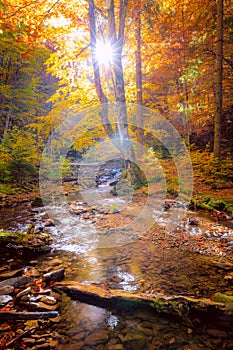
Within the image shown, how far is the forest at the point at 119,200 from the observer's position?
114 inches

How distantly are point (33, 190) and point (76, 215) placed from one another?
5826 millimetres

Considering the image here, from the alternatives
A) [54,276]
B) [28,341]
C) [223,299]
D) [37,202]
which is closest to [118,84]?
[37,202]

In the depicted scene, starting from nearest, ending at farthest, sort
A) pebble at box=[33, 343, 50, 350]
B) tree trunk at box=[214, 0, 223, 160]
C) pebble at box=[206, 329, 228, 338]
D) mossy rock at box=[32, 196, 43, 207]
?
1. pebble at box=[33, 343, 50, 350]
2. pebble at box=[206, 329, 228, 338]
3. tree trunk at box=[214, 0, 223, 160]
4. mossy rock at box=[32, 196, 43, 207]

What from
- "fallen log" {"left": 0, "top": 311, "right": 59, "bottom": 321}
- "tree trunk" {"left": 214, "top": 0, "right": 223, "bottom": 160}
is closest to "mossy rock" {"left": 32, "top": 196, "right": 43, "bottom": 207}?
"fallen log" {"left": 0, "top": 311, "right": 59, "bottom": 321}

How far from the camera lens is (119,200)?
10484 mm

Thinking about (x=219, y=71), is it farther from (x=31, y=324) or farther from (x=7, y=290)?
(x=31, y=324)

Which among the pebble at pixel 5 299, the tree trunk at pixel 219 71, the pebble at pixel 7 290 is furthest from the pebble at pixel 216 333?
the tree trunk at pixel 219 71

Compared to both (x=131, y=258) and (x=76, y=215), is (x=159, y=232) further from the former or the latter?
(x=76, y=215)

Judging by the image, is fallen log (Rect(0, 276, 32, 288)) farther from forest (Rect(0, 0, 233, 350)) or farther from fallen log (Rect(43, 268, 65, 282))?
fallen log (Rect(43, 268, 65, 282))

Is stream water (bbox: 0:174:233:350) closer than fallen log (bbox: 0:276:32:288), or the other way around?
stream water (bbox: 0:174:233:350)

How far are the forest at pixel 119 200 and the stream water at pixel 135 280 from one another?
19 mm

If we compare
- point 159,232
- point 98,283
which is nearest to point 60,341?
point 98,283

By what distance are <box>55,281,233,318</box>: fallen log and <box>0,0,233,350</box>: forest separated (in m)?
0.02

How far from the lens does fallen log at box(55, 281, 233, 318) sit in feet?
9.53
